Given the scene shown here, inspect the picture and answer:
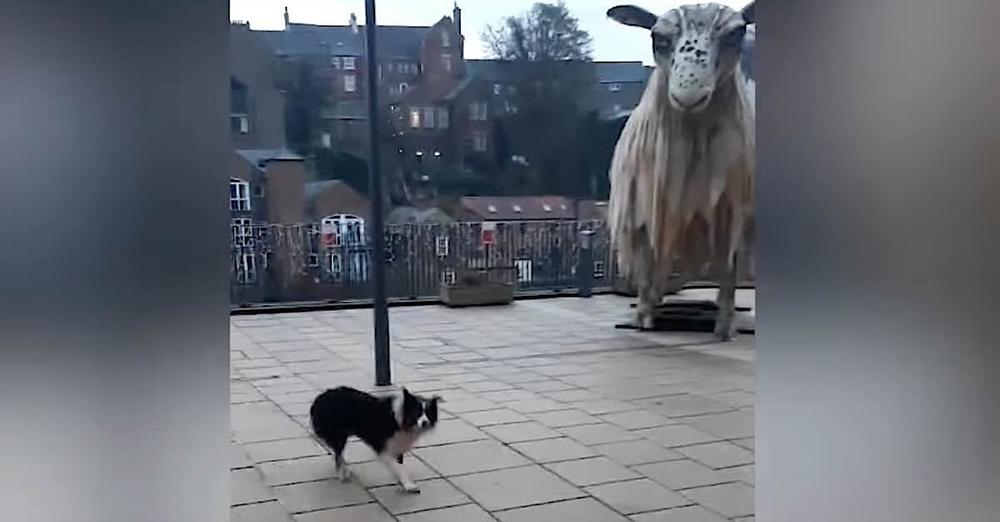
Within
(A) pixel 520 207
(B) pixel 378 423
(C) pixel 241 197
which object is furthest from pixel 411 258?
(B) pixel 378 423

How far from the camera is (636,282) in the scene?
6207mm

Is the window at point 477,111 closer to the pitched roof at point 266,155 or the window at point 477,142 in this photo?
the window at point 477,142

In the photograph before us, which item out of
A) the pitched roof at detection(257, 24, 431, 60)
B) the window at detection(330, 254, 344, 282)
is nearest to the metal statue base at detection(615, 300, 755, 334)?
the window at detection(330, 254, 344, 282)

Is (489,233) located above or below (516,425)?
above

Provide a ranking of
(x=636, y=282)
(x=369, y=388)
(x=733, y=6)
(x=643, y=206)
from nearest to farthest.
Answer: (x=369, y=388) < (x=733, y=6) < (x=643, y=206) < (x=636, y=282)

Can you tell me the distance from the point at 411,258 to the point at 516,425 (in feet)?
13.1

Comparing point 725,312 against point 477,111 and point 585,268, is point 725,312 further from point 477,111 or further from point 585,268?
point 477,111

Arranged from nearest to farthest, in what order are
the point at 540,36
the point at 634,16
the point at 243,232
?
the point at 634,16 → the point at 243,232 → the point at 540,36

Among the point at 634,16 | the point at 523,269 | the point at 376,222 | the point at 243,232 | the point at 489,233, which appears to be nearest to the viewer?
the point at 376,222

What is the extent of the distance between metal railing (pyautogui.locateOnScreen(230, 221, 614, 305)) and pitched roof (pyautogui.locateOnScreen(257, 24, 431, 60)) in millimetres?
1301

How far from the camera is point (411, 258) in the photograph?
24.9ft
